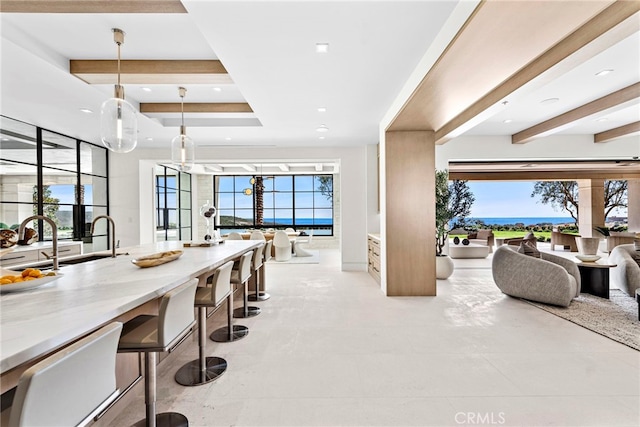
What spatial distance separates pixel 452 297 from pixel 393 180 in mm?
1834

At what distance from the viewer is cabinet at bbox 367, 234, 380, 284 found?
17.5 ft

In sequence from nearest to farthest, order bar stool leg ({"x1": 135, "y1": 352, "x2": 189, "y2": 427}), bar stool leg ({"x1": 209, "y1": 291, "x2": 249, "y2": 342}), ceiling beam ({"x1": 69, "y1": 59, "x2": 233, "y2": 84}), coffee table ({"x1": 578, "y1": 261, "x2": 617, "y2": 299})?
1. bar stool leg ({"x1": 135, "y1": 352, "x2": 189, "y2": 427})
2. bar stool leg ({"x1": 209, "y1": 291, "x2": 249, "y2": 342})
3. ceiling beam ({"x1": 69, "y1": 59, "x2": 233, "y2": 84})
4. coffee table ({"x1": 578, "y1": 261, "x2": 617, "y2": 299})

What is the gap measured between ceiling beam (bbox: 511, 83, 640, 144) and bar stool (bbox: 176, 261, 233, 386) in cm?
516

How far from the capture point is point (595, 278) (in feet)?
14.1

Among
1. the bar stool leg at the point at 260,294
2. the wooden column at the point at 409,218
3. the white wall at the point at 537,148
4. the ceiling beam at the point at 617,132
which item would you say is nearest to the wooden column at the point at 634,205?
the white wall at the point at 537,148

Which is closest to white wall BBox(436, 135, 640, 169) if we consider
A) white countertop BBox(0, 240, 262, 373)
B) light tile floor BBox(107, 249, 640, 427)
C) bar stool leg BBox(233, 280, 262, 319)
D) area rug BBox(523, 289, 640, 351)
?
area rug BBox(523, 289, 640, 351)

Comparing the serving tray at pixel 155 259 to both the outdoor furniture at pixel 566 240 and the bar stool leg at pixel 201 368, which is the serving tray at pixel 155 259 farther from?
the outdoor furniture at pixel 566 240

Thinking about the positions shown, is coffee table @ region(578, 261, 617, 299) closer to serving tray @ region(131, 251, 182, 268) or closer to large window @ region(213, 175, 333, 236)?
serving tray @ region(131, 251, 182, 268)

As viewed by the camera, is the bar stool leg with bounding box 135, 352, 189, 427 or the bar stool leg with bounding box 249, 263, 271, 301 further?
the bar stool leg with bounding box 249, 263, 271, 301

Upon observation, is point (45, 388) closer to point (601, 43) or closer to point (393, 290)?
point (601, 43)

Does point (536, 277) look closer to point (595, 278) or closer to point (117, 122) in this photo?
point (595, 278)

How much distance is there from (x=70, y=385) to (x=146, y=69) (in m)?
3.09

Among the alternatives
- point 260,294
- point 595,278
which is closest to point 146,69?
point 260,294

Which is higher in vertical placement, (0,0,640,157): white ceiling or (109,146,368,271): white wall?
(0,0,640,157): white ceiling
